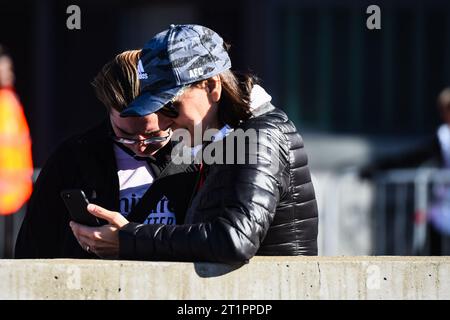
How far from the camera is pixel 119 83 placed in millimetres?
3855

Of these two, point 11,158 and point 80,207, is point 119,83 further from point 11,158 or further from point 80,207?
point 11,158

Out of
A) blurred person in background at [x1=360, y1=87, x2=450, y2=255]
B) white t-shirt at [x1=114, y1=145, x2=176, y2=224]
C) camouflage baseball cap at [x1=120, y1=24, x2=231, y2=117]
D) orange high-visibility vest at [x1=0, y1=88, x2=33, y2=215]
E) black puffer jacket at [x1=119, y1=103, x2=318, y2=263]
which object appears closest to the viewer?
black puffer jacket at [x1=119, y1=103, x2=318, y2=263]

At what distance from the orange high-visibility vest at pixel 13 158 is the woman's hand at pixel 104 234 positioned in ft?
14.3

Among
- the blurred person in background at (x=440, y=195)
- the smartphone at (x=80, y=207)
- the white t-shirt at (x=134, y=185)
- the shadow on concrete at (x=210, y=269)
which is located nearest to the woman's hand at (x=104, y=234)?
the smartphone at (x=80, y=207)

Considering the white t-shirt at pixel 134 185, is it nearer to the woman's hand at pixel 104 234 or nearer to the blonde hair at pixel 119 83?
the blonde hair at pixel 119 83

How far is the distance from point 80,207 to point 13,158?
4.42 m

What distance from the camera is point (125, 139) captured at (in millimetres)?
3902

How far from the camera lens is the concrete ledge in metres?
3.11

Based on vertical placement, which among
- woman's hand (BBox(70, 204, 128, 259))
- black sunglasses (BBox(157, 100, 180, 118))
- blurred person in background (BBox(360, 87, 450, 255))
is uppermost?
black sunglasses (BBox(157, 100, 180, 118))

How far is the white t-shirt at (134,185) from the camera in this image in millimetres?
3770

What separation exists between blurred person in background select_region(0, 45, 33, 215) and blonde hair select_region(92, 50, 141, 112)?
3868mm

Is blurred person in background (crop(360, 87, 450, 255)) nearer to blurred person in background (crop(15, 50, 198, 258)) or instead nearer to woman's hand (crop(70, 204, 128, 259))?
blurred person in background (crop(15, 50, 198, 258))

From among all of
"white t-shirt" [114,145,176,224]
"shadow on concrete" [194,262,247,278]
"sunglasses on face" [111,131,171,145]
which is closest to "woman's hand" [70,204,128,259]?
"shadow on concrete" [194,262,247,278]

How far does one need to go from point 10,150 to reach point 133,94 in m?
4.11
